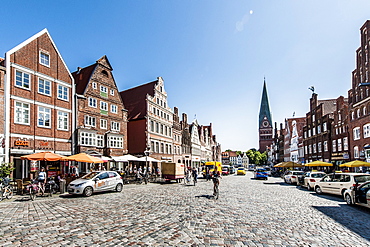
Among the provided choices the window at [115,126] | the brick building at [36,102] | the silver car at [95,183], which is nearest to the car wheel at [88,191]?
the silver car at [95,183]

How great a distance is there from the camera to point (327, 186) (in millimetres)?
18078

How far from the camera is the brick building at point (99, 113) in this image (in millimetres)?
26938

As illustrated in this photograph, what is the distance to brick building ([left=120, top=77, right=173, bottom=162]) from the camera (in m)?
38.5

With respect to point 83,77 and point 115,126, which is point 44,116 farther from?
point 115,126

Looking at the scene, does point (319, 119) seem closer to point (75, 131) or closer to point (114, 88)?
point (114, 88)

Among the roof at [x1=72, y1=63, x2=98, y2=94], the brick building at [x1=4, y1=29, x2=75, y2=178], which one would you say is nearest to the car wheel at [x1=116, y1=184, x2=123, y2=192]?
the brick building at [x1=4, y1=29, x2=75, y2=178]

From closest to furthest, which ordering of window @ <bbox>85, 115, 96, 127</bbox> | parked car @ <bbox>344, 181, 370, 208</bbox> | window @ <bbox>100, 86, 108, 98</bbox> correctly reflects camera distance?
parked car @ <bbox>344, 181, 370, 208</bbox> < window @ <bbox>85, 115, 96, 127</bbox> < window @ <bbox>100, 86, 108, 98</bbox>

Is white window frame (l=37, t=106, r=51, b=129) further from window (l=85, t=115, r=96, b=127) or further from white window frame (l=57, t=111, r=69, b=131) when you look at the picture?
window (l=85, t=115, r=96, b=127)

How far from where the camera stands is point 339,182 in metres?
16.8

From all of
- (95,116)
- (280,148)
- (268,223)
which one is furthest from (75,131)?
(280,148)

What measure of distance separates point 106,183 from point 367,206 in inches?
599

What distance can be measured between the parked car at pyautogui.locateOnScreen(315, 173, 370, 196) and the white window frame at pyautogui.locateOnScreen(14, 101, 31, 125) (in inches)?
937

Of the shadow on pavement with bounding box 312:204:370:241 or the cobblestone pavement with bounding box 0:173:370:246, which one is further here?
the shadow on pavement with bounding box 312:204:370:241

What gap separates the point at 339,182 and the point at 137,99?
31.4 metres
